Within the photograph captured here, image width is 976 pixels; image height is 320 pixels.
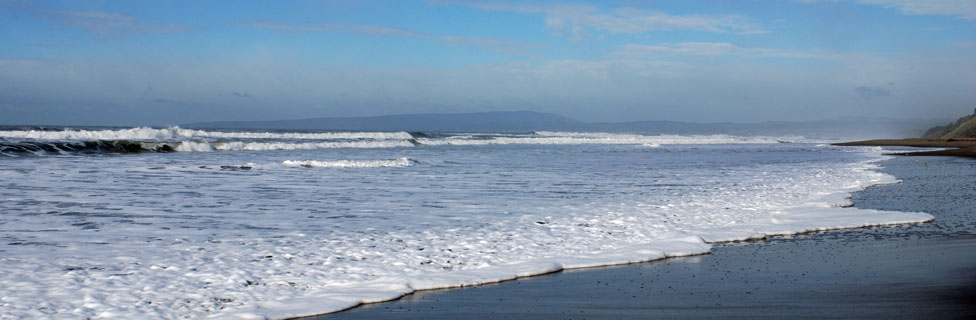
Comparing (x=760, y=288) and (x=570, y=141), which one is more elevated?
(x=570, y=141)

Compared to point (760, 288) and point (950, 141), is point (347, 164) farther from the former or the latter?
point (950, 141)

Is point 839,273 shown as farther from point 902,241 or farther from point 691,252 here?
point 902,241

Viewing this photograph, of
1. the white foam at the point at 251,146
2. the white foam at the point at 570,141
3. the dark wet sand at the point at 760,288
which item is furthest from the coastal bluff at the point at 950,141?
the white foam at the point at 251,146

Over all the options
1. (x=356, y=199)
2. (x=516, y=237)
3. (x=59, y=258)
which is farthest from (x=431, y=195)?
(x=59, y=258)

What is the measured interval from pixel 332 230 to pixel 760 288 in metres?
4.40

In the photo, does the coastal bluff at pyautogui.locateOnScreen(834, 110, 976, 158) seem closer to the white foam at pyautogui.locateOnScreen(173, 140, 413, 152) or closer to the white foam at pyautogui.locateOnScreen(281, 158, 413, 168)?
the white foam at pyautogui.locateOnScreen(281, 158, 413, 168)

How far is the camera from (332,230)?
7.80 metres

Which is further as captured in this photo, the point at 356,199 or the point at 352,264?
the point at 356,199

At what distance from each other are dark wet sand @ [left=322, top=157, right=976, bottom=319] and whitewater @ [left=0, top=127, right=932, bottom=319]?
0.35 m

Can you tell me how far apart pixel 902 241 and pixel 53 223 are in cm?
877

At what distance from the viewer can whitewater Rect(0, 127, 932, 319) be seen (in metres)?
5.03

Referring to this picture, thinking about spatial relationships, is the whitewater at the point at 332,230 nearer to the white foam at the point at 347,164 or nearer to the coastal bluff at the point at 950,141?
the white foam at the point at 347,164

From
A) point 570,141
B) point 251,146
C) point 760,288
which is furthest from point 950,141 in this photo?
point 760,288

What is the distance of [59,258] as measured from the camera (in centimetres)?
594
